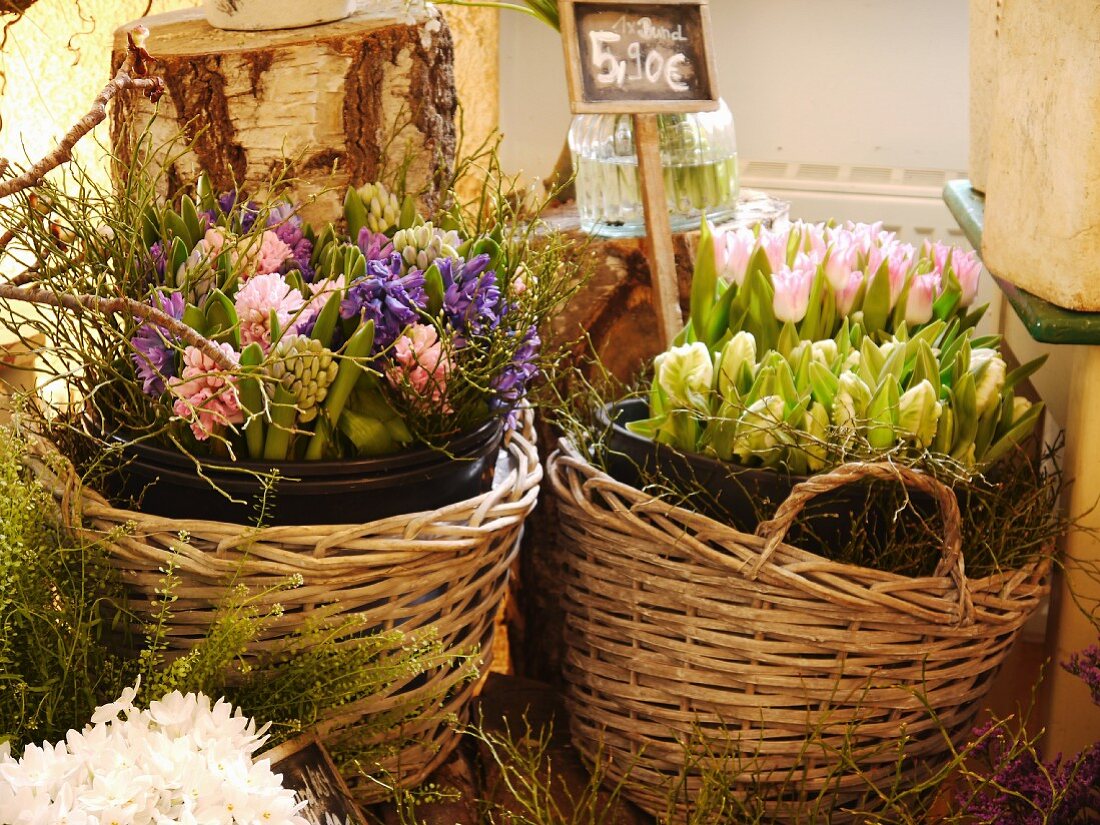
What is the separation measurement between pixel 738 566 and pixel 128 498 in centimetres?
Result: 49

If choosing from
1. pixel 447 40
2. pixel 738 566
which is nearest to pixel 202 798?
pixel 738 566

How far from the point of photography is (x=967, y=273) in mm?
1148

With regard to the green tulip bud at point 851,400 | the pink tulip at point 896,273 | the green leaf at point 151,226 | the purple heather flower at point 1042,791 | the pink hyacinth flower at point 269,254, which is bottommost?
the purple heather flower at point 1042,791

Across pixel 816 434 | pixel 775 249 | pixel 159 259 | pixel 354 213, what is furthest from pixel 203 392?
pixel 775 249

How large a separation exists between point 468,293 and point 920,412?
0.38m

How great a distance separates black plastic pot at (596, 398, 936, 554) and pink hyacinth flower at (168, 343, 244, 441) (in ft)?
1.14

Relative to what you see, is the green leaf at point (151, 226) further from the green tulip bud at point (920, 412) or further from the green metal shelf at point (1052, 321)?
the green metal shelf at point (1052, 321)

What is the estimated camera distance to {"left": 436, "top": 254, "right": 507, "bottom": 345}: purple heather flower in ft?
2.94

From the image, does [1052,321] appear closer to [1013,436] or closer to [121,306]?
[1013,436]

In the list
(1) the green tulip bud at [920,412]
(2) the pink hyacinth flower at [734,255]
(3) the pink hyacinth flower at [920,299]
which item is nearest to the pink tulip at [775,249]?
(2) the pink hyacinth flower at [734,255]

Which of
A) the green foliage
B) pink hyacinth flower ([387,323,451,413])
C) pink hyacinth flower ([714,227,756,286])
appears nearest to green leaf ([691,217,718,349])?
pink hyacinth flower ([714,227,756,286])

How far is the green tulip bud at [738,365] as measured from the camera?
38.7 inches

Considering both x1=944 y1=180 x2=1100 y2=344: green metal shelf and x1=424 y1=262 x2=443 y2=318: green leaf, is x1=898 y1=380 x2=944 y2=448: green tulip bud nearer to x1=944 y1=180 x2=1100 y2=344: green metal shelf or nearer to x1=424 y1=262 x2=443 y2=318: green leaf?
x1=944 y1=180 x2=1100 y2=344: green metal shelf

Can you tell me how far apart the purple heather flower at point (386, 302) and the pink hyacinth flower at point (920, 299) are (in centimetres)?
50
